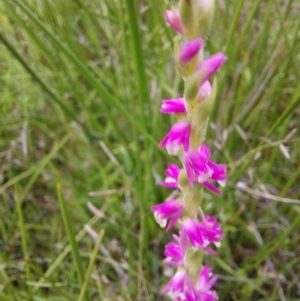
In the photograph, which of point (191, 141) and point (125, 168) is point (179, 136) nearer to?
point (191, 141)

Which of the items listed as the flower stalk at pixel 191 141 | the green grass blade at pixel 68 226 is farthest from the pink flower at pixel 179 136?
the green grass blade at pixel 68 226

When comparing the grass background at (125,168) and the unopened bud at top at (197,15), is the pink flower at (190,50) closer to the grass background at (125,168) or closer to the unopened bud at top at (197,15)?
the unopened bud at top at (197,15)

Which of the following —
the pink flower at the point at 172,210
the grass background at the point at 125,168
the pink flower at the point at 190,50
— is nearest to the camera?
the pink flower at the point at 190,50

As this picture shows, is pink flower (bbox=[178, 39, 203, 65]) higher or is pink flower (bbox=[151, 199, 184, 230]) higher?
pink flower (bbox=[178, 39, 203, 65])

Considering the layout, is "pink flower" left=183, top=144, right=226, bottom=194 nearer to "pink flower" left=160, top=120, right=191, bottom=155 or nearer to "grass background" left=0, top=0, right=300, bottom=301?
"pink flower" left=160, top=120, right=191, bottom=155

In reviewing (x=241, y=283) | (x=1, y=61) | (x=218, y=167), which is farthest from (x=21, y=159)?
(x=218, y=167)

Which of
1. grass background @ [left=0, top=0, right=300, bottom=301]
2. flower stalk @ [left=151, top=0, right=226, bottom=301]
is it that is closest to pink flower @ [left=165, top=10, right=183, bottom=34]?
flower stalk @ [left=151, top=0, right=226, bottom=301]

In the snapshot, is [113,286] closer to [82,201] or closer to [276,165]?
[82,201]

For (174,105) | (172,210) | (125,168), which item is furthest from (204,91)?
(125,168)
